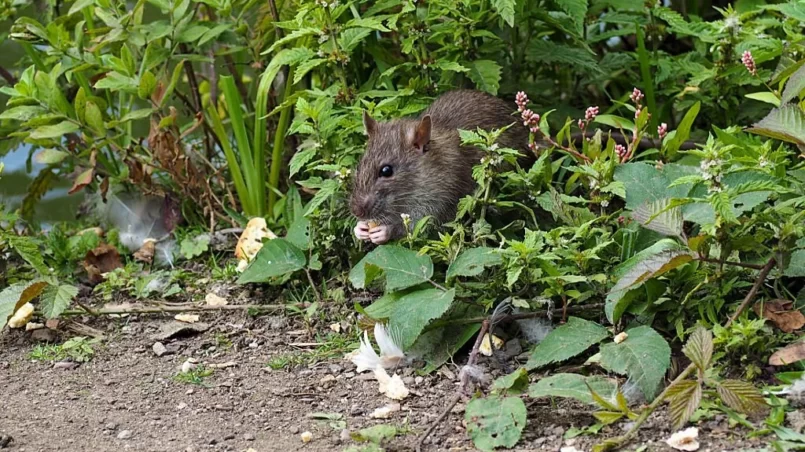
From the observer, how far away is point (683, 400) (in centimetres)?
288

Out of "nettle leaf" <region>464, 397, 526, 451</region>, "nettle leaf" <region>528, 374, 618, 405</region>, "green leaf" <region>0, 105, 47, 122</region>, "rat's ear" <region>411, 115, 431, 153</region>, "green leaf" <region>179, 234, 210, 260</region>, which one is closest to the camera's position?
"nettle leaf" <region>464, 397, 526, 451</region>

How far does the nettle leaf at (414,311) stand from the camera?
348cm

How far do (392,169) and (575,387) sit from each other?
1.50m

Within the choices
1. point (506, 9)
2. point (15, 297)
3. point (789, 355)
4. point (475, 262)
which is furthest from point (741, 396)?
point (15, 297)

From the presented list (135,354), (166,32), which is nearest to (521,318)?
(135,354)

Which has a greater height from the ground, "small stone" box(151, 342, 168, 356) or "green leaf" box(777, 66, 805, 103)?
"green leaf" box(777, 66, 805, 103)

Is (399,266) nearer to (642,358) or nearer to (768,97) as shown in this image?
(642,358)

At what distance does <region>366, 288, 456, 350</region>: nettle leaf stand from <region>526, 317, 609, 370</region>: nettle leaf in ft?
1.11

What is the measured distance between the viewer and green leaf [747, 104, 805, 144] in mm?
3428

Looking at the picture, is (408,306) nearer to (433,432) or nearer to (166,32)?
(433,432)

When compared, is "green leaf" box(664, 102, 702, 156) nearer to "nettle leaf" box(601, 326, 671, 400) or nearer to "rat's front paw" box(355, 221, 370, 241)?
"nettle leaf" box(601, 326, 671, 400)

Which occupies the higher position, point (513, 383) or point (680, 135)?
point (680, 135)

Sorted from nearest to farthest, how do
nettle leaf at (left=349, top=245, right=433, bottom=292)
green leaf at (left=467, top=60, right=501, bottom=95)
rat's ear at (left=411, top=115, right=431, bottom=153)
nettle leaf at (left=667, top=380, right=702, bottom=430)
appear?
nettle leaf at (left=667, top=380, right=702, bottom=430) → nettle leaf at (left=349, top=245, right=433, bottom=292) → rat's ear at (left=411, top=115, right=431, bottom=153) → green leaf at (left=467, top=60, right=501, bottom=95)

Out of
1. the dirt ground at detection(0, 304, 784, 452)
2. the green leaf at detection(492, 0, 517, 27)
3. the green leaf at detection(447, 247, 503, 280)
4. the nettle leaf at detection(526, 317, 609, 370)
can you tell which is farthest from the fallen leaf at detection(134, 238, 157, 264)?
the nettle leaf at detection(526, 317, 609, 370)
